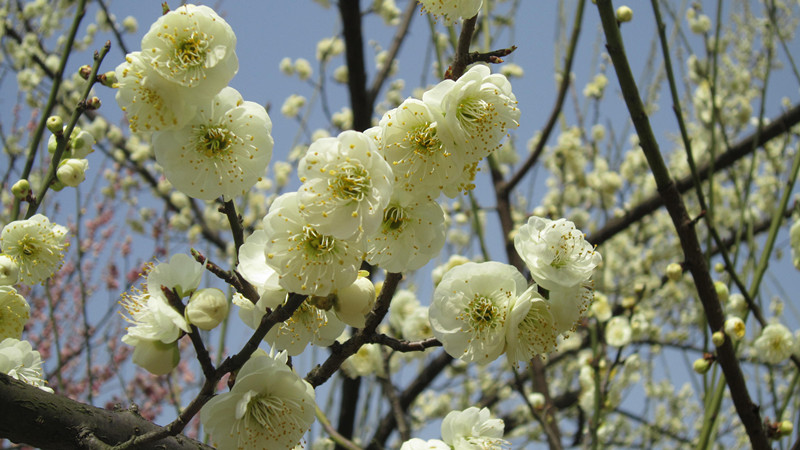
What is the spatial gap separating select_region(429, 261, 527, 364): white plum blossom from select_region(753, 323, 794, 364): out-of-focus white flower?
5.75ft

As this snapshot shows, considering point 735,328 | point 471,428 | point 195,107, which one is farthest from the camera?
point 735,328

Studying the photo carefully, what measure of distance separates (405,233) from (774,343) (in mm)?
2064

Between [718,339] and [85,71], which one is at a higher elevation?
[85,71]

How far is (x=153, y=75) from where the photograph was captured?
1105 millimetres

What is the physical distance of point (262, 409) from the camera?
3.59 ft

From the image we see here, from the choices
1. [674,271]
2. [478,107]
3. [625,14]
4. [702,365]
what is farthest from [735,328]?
[478,107]

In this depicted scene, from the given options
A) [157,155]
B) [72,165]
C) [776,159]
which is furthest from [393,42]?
[157,155]

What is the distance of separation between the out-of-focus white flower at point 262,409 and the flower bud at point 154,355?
0.39 feet

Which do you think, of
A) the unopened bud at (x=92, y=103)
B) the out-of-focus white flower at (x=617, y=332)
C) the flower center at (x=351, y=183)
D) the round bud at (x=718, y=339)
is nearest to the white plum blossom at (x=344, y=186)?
the flower center at (x=351, y=183)

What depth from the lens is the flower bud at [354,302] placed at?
107 cm

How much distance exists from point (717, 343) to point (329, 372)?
123 cm

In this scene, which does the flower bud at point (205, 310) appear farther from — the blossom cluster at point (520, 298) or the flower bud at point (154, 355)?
the blossom cluster at point (520, 298)

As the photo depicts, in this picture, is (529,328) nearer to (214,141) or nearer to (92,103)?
(214,141)

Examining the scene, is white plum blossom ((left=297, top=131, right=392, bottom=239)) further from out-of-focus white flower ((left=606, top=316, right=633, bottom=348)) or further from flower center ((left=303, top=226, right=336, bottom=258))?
out-of-focus white flower ((left=606, top=316, right=633, bottom=348))
